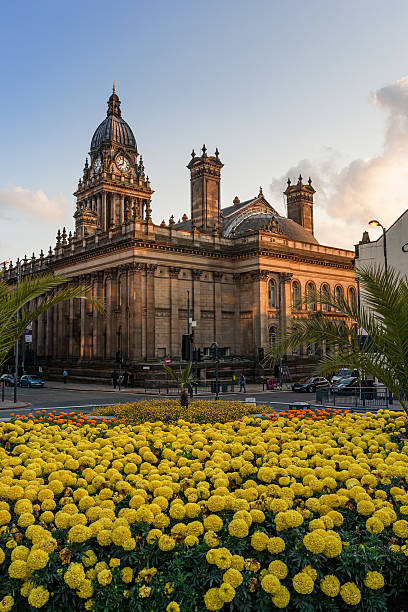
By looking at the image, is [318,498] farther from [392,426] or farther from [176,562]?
[392,426]

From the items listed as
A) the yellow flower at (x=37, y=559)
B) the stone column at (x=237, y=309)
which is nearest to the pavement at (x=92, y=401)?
the stone column at (x=237, y=309)

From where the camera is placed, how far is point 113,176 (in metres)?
86.9

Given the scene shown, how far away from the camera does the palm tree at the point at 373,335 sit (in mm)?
10891

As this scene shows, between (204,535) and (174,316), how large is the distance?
1890 inches

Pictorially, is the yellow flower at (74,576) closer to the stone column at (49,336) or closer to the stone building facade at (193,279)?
the stone building facade at (193,279)

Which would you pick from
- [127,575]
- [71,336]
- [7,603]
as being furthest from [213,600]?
[71,336]

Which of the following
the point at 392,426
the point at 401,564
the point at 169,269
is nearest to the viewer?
the point at 401,564

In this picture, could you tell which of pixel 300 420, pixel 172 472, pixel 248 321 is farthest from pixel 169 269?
pixel 172 472

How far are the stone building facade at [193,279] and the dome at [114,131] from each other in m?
26.1

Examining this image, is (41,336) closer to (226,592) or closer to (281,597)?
(226,592)

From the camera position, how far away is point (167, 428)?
12.5 m

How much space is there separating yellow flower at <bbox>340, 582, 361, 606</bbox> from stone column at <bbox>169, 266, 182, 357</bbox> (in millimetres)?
48147

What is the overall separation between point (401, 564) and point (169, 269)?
4890 cm

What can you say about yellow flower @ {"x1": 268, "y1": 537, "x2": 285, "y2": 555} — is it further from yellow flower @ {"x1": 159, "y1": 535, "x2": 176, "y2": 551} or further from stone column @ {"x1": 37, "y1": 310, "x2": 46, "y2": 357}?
stone column @ {"x1": 37, "y1": 310, "x2": 46, "y2": 357}
